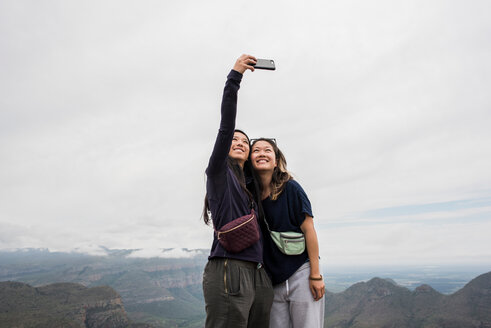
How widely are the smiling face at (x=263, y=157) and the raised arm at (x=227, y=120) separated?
103cm

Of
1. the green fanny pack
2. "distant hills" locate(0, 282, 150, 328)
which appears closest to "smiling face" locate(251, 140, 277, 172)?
the green fanny pack

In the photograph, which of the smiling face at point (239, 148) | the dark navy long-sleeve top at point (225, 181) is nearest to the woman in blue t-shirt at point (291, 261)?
the smiling face at point (239, 148)

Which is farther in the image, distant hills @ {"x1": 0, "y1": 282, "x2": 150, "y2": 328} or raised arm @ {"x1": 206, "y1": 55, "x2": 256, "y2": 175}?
distant hills @ {"x1": 0, "y1": 282, "x2": 150, "y2": 328}

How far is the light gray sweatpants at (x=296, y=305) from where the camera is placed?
182 inches

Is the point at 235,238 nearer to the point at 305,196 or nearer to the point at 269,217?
the point at 269,217

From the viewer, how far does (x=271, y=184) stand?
5262 millimetres

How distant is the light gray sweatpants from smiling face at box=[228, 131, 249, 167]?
6.05 ft

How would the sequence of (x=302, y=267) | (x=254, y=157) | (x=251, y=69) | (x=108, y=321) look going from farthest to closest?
(x=108, y=321) → (x=254, y=157) → (x=302, y=267) → (x=251, y=69)

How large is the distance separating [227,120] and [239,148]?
87 cm

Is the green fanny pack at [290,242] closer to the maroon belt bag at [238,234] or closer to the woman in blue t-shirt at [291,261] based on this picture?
the woman in blue t-shirt at [291,261]

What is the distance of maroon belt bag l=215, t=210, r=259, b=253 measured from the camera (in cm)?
415

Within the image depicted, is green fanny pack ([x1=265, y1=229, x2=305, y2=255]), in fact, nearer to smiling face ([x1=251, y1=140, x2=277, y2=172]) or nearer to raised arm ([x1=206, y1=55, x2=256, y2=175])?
smiling face ([x1=251, y1=140, x2=277, y2=172])

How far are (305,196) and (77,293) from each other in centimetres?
21596

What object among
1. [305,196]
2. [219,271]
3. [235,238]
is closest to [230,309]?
[219,271]
